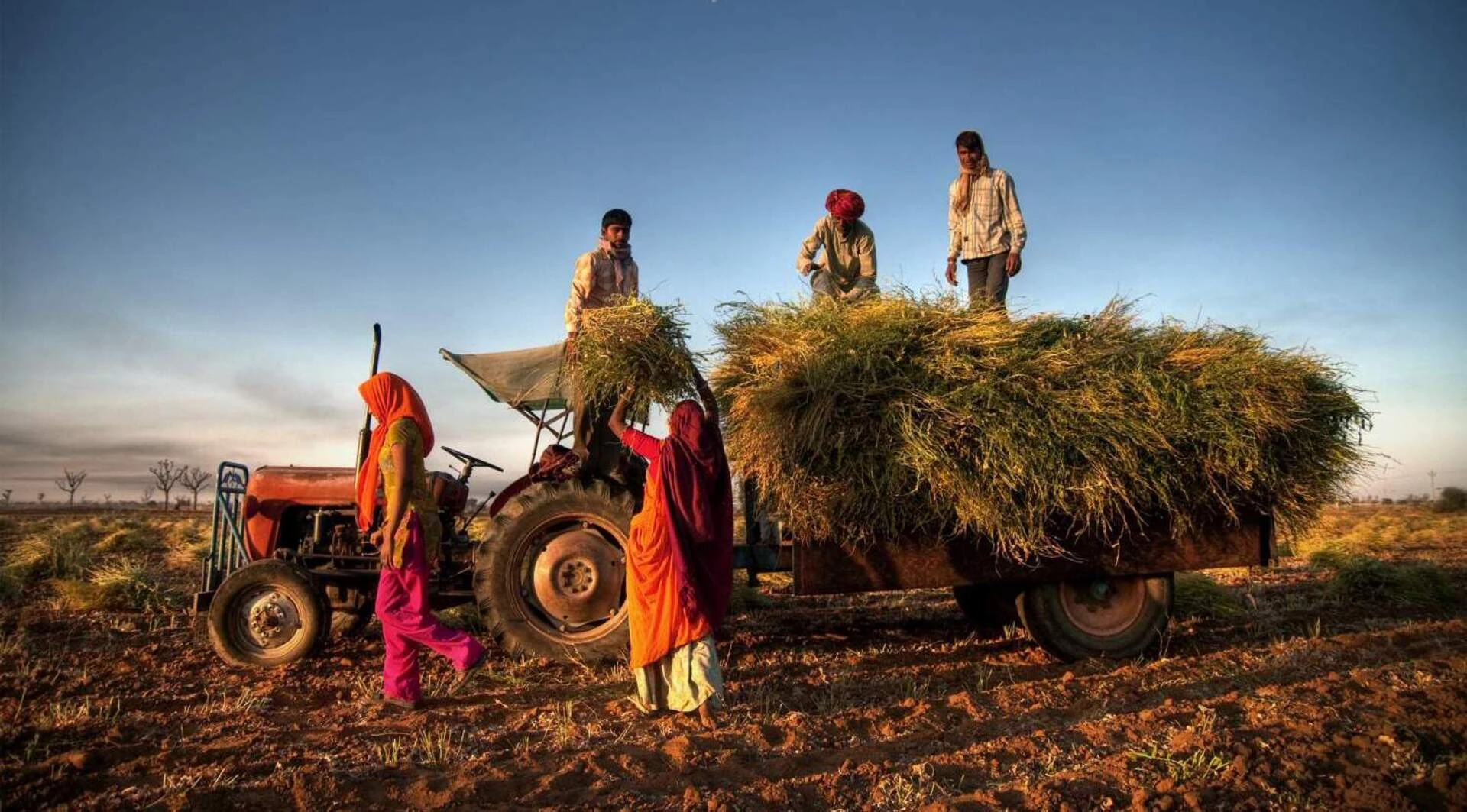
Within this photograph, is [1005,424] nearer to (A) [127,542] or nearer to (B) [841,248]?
(B) [841,248]

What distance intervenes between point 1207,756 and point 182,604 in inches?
349

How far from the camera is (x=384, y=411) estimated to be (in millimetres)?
4297

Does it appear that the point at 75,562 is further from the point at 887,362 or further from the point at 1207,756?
the point at 1207,756

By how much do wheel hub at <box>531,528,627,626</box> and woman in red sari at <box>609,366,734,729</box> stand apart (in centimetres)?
85

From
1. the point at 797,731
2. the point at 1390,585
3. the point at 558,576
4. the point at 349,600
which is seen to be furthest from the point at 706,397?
the point at 1390,585

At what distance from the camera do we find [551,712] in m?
3.75

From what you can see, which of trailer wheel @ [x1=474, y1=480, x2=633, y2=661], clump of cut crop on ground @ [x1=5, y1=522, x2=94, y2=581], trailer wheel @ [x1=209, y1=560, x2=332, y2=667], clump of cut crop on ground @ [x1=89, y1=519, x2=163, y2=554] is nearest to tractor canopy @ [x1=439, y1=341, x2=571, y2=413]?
trailer wheel @ [x1=474, y1=480, x2=633, y2=661]

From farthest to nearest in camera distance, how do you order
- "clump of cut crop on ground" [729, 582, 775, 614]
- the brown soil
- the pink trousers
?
"clump of cut crop on ground" [729, 582, 775, 614]
the pink trousers
the brown soil

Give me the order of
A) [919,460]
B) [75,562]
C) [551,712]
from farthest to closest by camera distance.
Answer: [75,562] < [919,460] < [551,712]

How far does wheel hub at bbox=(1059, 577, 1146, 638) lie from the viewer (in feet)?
16.1

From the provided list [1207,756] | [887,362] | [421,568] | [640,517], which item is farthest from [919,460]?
[421,568]

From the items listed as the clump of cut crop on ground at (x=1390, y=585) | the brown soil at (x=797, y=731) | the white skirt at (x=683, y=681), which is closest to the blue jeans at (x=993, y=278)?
the brown soil at (x=797, y=731)

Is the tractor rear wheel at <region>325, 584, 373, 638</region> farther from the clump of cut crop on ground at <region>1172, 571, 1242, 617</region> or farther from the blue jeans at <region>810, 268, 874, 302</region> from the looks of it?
the clump of cut crop on ground at <region>1172, 571, 1242, 617</region>

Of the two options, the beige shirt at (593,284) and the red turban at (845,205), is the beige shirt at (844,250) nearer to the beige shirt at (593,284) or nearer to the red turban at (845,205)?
the red turban at (845,205)
